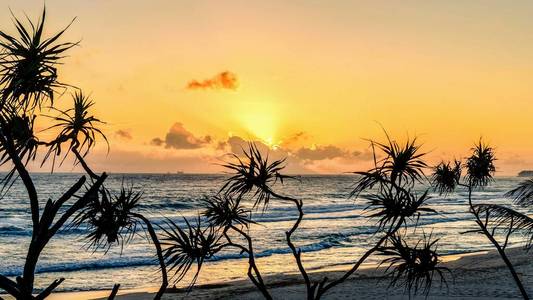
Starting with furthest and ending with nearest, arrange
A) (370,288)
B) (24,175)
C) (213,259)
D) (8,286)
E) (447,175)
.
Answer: (213,259), (370,288), (447,175), (24,175), (8,286)

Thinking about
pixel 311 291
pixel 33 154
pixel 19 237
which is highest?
pixel 33 154

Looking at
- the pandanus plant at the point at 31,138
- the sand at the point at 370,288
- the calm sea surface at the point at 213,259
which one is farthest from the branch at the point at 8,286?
the sand at the point at 370,288

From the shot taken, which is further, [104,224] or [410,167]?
[410,167]

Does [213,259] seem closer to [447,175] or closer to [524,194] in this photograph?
[447,175]

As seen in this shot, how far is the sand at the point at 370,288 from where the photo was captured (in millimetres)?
16688

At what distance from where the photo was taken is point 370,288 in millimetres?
18125

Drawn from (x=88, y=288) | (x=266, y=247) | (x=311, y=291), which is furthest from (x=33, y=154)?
(x=266, y=247)

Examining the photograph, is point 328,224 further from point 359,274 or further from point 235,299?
point 235,299

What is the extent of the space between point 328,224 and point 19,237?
23.6 metres

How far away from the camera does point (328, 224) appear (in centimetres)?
4666

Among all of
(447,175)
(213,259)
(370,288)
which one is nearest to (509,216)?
(447,175)

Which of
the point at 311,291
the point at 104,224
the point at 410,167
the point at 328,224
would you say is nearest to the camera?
the point at 104,224

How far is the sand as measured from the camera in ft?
54.7

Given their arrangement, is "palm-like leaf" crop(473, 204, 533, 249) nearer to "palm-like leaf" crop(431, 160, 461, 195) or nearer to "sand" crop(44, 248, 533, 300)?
"palm-like leaf" crop(431, 160, 461, 195)
